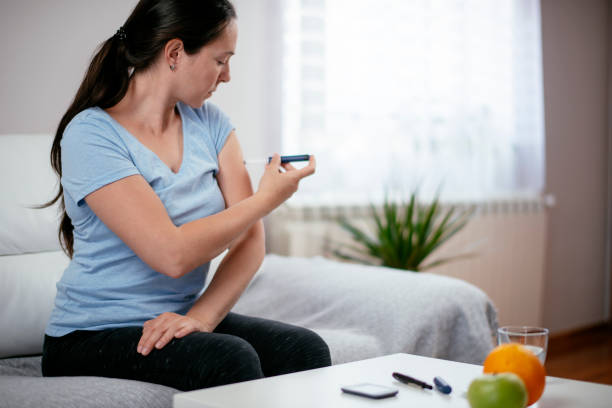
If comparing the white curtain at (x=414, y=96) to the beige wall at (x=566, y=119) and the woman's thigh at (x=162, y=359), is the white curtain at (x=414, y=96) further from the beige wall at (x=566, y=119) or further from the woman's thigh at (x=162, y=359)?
the woman's thigh at (x=162, y=359)

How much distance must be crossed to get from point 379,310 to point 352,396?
824mm

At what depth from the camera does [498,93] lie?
3.38m

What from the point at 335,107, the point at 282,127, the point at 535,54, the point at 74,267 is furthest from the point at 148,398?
the point at 535,54

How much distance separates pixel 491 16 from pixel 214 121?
89.0 inches

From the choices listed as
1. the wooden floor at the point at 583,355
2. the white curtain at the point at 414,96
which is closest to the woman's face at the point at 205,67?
the white curtain at the point at 414,96

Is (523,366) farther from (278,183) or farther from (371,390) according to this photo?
(278,183)

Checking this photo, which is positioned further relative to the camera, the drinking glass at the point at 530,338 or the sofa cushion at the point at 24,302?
the sofa cushion at the point at 24,302

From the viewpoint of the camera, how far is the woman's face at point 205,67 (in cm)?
131

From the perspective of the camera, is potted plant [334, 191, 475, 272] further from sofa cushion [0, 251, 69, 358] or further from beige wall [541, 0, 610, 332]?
beige wall [541, 0, 610, 332]

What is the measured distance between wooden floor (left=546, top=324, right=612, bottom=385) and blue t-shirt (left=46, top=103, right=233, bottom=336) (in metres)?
2.28

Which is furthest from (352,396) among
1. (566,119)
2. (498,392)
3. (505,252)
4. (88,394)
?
(566,119)

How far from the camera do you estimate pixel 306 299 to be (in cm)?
186

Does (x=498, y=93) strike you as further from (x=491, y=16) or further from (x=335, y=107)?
(x=335, y=107)

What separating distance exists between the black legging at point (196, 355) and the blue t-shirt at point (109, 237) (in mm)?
39
